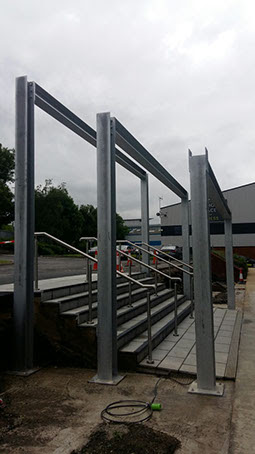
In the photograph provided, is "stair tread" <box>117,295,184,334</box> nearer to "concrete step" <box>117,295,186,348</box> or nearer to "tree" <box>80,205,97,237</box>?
"concrete step" <box>117,295,186,348</box>

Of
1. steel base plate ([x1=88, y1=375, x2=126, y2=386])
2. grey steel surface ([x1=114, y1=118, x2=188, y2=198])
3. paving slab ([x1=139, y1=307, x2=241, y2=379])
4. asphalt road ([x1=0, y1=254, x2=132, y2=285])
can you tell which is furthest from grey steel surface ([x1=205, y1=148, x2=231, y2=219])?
asphalt road ([x1=0, y1=254, x2=132, y2=285])

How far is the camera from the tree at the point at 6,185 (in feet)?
101

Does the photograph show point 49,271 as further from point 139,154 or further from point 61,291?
point 139,154

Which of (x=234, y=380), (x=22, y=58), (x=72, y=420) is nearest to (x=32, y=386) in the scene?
(x=72, y=420)

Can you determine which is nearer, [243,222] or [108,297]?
[108,297]

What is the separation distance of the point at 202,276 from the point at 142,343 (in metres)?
1.44

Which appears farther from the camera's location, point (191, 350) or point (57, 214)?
point (57, 214)

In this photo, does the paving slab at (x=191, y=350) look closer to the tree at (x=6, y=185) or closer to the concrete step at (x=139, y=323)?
the concrete step at (x=139, y=323)

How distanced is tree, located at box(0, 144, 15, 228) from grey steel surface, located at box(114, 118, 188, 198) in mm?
26610

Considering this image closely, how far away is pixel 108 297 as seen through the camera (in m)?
3.71

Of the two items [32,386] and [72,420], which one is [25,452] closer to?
[72,420]

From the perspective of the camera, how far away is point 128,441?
2375 millimetres

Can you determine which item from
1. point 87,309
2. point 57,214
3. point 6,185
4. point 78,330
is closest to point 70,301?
point 87,309

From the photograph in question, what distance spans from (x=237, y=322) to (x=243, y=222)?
30.2m
